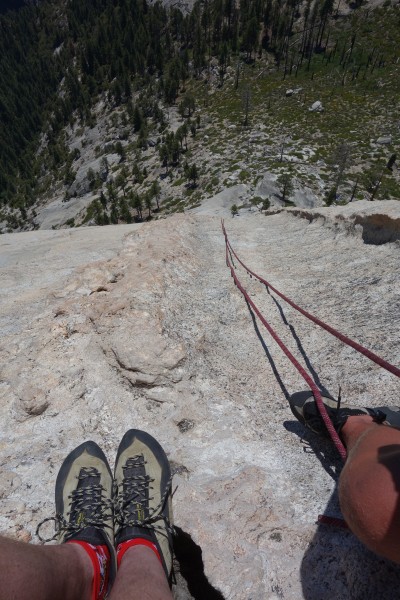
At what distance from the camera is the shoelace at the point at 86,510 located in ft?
9.85

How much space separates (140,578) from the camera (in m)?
2.60

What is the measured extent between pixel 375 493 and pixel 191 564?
2.21 m

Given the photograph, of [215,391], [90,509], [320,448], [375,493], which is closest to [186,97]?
[215,391]

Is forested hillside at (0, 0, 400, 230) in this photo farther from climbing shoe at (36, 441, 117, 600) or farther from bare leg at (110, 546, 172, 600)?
bare leg at (110, 546, 172, 600)

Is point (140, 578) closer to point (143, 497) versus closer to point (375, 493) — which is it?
point (143, 497)

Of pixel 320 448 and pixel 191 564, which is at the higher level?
pixel 320 448

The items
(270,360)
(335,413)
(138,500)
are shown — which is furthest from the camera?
(270,360)

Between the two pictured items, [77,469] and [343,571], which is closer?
[343,571]

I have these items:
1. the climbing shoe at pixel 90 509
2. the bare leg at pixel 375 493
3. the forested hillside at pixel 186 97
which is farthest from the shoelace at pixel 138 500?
the forested hillside at pixel 186 97

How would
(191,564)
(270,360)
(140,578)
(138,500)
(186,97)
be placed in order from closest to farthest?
(140,578) < (191,564) < (138,500) < (270,360) < (186,97)

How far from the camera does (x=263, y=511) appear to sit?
3008mm

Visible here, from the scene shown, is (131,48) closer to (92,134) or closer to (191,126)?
(92,134)

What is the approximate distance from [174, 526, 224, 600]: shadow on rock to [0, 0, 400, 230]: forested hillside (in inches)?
2549

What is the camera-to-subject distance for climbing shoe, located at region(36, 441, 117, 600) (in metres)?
2.88
